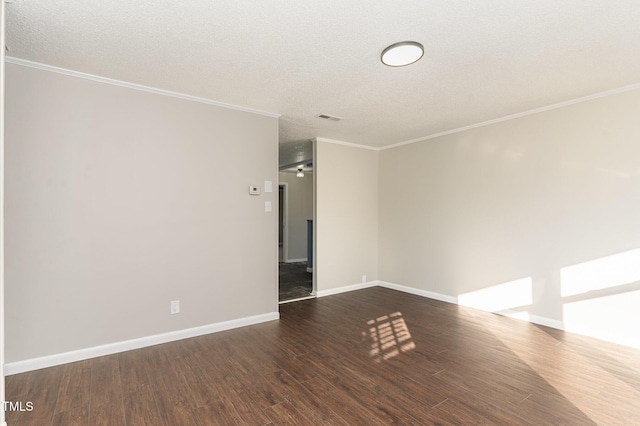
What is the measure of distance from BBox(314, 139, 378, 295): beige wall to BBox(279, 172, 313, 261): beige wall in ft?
10.4

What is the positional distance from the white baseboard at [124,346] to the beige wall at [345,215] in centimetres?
160

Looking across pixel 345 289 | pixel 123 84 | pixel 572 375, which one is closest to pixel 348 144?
pixel 345 289

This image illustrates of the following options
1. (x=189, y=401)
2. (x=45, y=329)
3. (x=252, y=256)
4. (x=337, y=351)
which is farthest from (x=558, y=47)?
(x=45, y=329)

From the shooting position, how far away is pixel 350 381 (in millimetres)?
2355

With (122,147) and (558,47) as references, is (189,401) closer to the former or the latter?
(122,147)

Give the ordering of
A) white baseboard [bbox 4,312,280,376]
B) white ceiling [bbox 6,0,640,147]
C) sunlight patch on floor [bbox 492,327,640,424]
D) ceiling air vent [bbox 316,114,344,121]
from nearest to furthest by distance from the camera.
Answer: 1. white ceiling [bbox 6,0,640,147]
2. sunlight patch on floor [bbox 492,327,640,424]
3. white baseboard [bbox 4,312,280,376]
4. ceiling air vent [bbox 316,114,344,121]

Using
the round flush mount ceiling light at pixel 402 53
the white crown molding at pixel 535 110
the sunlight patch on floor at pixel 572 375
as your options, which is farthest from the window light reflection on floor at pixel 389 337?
the white crown molding at pixel 535 110

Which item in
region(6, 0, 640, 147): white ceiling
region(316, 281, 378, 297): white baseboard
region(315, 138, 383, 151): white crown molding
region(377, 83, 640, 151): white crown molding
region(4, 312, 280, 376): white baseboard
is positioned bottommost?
region(316, 281, 378, 297): white baseboard

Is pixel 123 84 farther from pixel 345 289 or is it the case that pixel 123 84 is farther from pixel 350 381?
pixel 345 289

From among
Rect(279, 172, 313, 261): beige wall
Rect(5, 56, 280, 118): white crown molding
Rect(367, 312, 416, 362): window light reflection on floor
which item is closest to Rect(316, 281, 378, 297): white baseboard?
Rect(367, 312, 416, 362): window light reflection on floor

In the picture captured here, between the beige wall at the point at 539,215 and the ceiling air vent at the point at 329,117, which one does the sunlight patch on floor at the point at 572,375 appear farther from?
the ceiling air vent at the point at 329,117

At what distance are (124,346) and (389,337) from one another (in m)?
2.57

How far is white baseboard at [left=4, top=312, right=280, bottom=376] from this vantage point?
98.3 inches

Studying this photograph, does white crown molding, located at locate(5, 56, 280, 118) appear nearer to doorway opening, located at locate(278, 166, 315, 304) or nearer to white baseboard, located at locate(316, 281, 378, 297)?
white baseboard, located at locate(316, 281, 378, 297)
